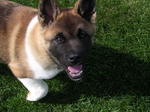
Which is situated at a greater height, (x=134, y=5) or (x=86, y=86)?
(x=134, y=5)

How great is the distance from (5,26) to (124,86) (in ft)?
6.36

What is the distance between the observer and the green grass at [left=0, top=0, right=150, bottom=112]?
604cm

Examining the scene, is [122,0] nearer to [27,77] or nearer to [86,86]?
[86,86]

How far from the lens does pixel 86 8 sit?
17.5 ft

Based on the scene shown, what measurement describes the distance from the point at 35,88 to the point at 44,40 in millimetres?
806

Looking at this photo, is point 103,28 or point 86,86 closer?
point 86,86

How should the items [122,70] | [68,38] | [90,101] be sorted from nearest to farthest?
1. [68,38]
2. [90,101]
3. [122,70]

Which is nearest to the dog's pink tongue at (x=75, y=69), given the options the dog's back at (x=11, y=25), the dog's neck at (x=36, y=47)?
the dog's neck at (x=36, y=47)

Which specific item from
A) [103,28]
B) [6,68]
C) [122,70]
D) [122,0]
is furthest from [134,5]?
[6,68]

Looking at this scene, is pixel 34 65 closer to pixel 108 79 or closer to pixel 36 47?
pixel 36 47

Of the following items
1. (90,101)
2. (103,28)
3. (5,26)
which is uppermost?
(5,26)

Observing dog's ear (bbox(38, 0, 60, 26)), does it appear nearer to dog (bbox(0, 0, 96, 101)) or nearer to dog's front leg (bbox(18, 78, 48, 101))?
dog (bbox(0, 0, 96, 101))

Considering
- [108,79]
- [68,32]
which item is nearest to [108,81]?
[108,79]

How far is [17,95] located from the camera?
243 inches
